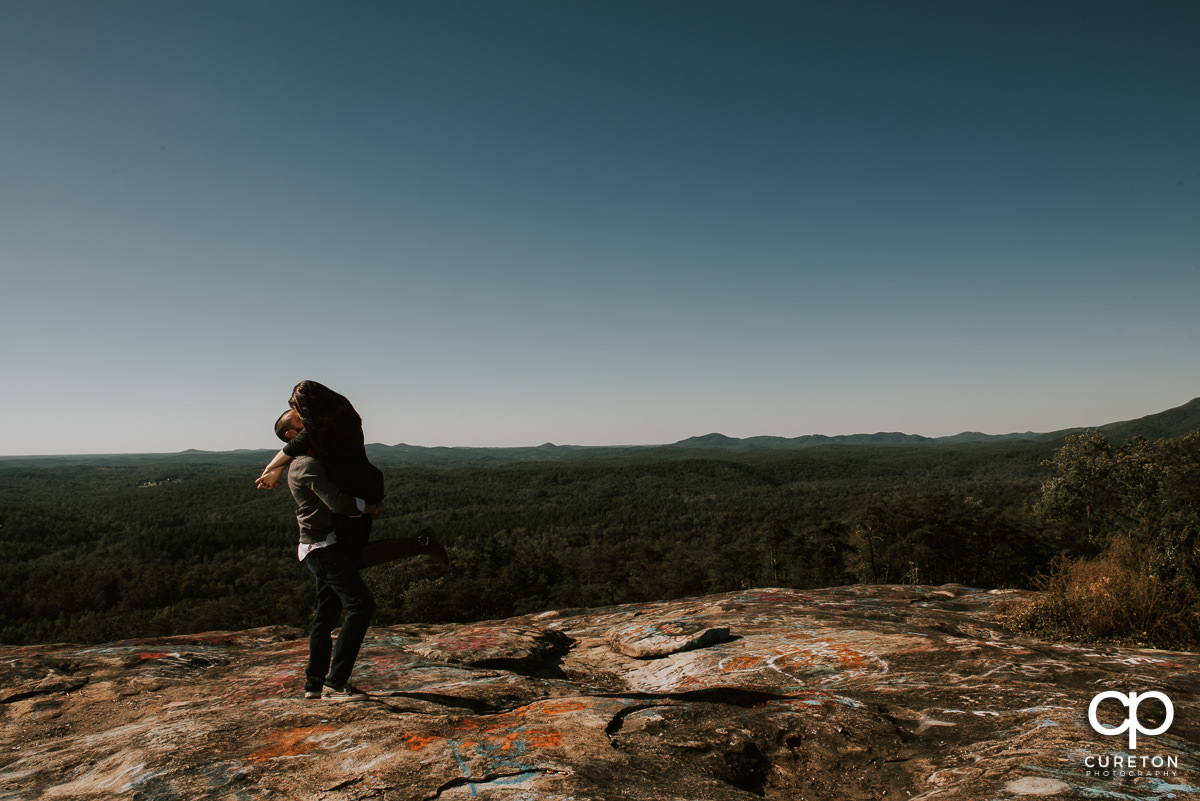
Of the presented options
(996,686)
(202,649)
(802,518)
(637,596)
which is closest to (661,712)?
(996,686)

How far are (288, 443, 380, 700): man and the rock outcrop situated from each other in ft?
0.79

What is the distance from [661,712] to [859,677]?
2.88 meters

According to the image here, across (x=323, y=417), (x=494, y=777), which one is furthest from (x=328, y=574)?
(x=494, y=777)

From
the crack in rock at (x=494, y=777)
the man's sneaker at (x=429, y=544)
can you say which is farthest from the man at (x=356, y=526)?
the crack in rock at (x=494, y=777)

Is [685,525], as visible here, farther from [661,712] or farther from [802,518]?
[661,712]

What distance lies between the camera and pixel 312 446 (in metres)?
4.43

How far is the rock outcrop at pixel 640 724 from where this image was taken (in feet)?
10.3

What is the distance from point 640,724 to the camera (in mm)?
4070

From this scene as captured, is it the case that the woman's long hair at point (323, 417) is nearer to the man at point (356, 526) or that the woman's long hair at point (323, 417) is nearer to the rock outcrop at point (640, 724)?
the man at point (356, 526)

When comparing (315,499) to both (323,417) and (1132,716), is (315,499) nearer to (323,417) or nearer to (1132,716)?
(323,417)

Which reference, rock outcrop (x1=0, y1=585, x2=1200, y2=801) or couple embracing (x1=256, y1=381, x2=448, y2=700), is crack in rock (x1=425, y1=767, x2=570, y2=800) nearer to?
rock outcrop (x1=0, y1=585, x2=1200, y2=801)

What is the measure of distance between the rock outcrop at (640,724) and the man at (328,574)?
0.24m

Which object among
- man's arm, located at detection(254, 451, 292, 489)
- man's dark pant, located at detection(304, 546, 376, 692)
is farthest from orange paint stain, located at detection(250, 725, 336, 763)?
man's arm, located at detection(254, 451, 292, 489)

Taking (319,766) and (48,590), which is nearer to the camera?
(319,766)
